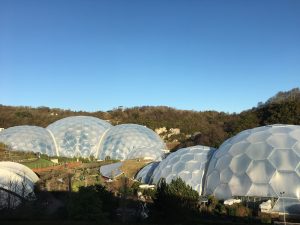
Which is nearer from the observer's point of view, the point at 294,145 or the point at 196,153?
the point at 294,145

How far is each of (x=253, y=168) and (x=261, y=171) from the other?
47 cm

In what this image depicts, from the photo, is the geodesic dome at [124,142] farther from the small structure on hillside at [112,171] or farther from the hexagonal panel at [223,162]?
the hexagonal panel at [223,162]

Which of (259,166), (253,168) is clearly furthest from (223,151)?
(259,166)

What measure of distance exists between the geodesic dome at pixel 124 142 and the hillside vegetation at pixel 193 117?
22.8ft

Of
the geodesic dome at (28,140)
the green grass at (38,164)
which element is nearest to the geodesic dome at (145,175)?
the green grass at (38,164)

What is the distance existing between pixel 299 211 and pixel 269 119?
133ft

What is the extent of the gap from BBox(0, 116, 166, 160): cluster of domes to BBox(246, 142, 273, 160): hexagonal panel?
83.4ft

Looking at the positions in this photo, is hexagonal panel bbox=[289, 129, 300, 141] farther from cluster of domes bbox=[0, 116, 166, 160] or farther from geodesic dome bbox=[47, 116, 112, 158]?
geodesic dome bbox=[47, 116, 112, 158]

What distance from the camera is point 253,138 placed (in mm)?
22359

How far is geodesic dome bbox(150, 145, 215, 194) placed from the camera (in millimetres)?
23219

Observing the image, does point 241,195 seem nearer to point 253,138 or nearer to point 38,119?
point 253,138

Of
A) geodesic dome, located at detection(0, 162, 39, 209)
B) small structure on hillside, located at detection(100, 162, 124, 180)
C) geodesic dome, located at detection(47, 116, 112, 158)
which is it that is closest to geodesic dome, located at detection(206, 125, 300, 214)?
geodesic dome, located at detection(0, 162, 39, 209)

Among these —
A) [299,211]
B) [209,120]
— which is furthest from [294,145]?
[209,120]

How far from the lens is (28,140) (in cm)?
4803
